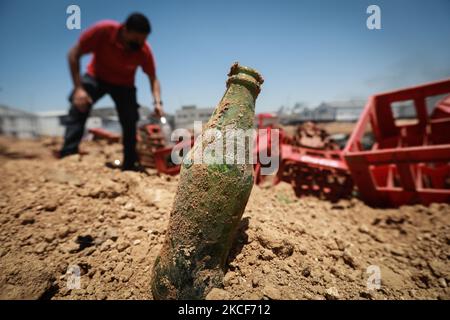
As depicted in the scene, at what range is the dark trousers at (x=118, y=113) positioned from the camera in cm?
321

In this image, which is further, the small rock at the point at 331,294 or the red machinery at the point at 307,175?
the red machinery at the point at 307,175

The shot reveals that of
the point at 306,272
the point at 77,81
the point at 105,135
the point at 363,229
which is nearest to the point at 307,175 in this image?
the point at 363,229

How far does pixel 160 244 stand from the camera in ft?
5.24

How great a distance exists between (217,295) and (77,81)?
3015mm

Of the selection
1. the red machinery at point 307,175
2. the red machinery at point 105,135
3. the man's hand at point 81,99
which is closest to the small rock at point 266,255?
the red machinery at point 307,175

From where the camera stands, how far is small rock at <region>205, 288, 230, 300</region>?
118cm

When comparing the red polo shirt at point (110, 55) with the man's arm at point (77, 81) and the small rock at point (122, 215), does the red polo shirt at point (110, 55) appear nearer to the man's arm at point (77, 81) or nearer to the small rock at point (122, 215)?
the man's arm at point (77, 81)

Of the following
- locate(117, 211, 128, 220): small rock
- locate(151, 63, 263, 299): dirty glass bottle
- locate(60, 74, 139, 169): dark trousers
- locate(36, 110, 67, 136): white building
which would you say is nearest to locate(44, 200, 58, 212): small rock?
locate(117, 211, 128, 220): small rock

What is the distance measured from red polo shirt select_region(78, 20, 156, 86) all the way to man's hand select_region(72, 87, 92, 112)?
0.32 metres

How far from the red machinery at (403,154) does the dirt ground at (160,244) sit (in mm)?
301

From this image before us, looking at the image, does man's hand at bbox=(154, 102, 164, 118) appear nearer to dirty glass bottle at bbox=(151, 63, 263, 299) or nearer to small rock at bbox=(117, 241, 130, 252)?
small rock at bbox=(117, 241, 130, 252)

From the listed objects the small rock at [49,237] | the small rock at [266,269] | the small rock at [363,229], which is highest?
the small rock at [49,237]

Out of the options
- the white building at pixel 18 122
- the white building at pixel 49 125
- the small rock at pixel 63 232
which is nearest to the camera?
the small rock at pixel 63 232

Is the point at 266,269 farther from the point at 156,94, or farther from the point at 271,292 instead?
the point at 156,94
